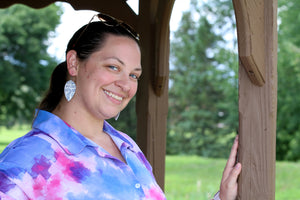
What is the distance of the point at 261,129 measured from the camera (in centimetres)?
156

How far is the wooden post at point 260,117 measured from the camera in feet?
5.05

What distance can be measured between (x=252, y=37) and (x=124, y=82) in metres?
0.49

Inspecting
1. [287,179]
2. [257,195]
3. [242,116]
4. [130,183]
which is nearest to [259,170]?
[257,195]

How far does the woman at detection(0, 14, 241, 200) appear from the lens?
3.96 feet

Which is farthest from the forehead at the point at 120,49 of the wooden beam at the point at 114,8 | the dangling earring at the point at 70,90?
the wooden beam at the point at 114,8

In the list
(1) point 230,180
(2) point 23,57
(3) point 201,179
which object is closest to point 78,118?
(1) point 230,180

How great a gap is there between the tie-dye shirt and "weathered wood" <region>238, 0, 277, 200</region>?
0.37 m

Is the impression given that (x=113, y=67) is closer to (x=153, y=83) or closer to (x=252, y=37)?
(x=252, y=37)

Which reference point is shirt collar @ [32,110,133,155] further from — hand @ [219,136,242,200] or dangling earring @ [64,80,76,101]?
hand @ [219,136,242,200]

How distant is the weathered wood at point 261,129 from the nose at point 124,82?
0.46 meters

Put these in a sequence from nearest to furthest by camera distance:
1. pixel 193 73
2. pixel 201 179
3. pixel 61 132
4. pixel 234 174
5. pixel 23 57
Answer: pixel 61 132, pixel 234 174, pixel 201 179, pixel 193 73, pixel 23 57

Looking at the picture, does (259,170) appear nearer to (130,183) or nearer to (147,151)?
(130,183)

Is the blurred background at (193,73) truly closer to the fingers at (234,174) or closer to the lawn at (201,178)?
the lawn at (201,178)

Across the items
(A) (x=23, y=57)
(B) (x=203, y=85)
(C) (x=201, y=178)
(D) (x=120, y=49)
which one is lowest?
(C) (x=201, y=178)
